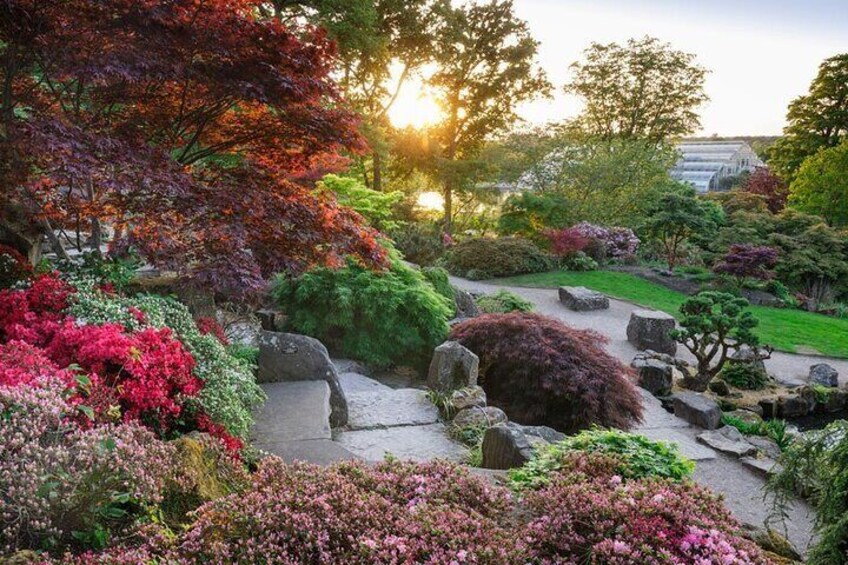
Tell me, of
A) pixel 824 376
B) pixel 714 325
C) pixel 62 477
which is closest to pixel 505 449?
pixel 62 477

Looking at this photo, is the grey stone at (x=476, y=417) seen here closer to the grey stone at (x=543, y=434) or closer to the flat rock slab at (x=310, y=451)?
the grey stone at (x=543, y=434)

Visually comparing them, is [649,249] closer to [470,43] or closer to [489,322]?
[470,43]

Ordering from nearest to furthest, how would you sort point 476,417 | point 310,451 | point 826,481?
point 826,481
point 310,451
point 476,417

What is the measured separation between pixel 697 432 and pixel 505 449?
3.83 meters

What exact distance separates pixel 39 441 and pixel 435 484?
1511mm

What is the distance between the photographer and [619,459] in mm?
2742

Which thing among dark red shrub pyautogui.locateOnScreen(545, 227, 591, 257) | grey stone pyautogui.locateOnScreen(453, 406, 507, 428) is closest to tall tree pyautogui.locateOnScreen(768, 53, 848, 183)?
dark red shrub pyautogui.locateOnScreen(545, 227, 591, 257)

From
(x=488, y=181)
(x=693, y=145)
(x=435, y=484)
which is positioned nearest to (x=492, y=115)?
(x=488, y=181)

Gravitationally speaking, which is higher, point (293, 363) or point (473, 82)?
point (473, 82)

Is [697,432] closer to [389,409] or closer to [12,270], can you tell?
[389,409]

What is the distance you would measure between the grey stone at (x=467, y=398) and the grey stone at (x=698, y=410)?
9.99ft

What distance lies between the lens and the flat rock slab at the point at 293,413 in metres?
3.75

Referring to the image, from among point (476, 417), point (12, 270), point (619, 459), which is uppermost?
point (12, 270)

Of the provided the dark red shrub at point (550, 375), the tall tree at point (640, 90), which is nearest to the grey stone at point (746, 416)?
the dark red shrub at point (550, 375)
